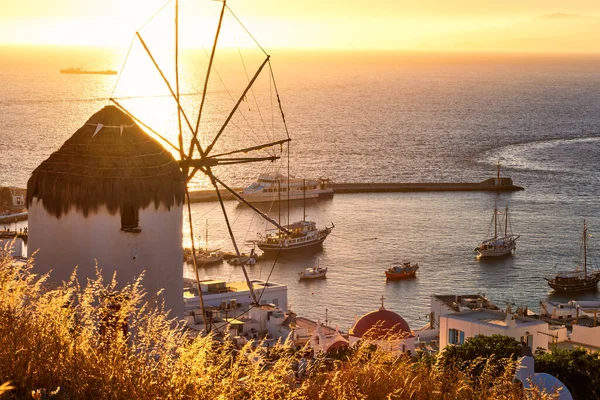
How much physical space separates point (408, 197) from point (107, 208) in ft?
202

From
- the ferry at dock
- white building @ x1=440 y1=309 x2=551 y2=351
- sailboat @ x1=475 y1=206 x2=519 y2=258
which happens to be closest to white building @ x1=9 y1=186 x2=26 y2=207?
the ferry at dock

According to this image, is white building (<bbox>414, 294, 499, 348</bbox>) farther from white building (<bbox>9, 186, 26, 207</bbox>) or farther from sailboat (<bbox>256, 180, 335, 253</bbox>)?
white building (<bbox>9, 186, 26, 207</bbox>)

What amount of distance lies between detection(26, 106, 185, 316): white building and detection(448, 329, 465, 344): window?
16.0 meters

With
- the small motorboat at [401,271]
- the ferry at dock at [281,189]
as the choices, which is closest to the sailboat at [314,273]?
the small motorboat at [401,271]

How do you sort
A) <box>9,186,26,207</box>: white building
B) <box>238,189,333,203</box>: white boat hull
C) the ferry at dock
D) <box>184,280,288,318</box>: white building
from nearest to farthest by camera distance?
<box>184,280,288,318</box>: white building < <box>9,186,26,207</box>: white building < <box>238,189,333,203</box>: white boat hull < the ferry at dock

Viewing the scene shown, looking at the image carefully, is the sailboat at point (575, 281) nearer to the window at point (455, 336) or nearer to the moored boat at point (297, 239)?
the moored boat at point (297, 239)

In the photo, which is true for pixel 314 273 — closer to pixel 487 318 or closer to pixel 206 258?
pixel 206 258

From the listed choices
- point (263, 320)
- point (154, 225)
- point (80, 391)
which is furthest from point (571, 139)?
point (80, 391)

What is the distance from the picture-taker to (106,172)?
48.1 ft

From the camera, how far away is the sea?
163 ft

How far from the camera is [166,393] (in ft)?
24.5

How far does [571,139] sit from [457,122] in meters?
21.6

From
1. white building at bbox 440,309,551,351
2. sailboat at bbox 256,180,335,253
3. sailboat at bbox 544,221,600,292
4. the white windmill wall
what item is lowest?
sailboat at bbox 544,221,600,292

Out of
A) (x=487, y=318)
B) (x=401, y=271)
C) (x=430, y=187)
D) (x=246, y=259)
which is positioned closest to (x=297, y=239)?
(x=246, y=259)
